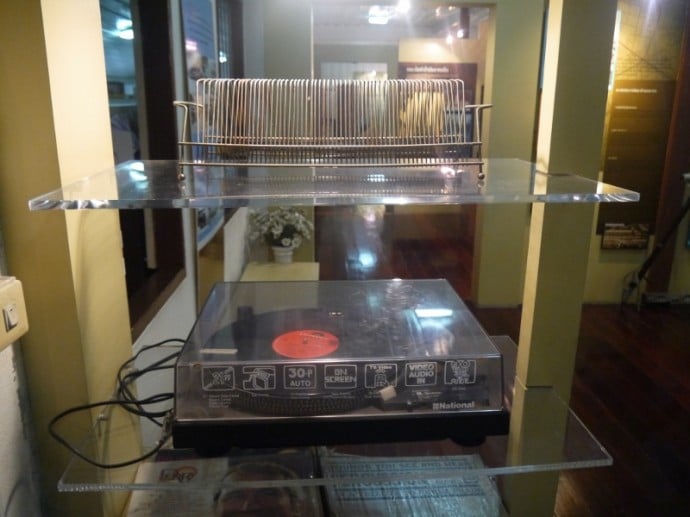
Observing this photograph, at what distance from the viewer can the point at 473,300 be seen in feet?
13.1

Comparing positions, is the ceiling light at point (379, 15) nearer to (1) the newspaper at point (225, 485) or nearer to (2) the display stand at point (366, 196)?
(2) the display stand at point (366, 196)

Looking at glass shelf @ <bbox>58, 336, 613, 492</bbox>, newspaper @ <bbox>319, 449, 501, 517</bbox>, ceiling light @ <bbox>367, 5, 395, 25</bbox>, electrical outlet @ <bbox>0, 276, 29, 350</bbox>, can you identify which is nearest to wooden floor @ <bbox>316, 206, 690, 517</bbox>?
newspaper @ <bbox>319, 449, 501, 517</bbox>

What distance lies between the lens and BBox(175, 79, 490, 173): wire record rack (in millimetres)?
868

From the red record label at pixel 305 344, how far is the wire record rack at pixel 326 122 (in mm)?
259

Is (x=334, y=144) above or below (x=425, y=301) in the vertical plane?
above

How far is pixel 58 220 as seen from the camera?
714mm

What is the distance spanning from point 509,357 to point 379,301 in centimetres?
27

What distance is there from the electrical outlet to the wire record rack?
29cm

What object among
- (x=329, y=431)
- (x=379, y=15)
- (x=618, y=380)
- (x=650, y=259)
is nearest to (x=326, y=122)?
(x=329, y=431)

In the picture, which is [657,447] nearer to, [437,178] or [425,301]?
[425,301]

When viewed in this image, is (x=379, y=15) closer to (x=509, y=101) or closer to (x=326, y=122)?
(x=509, y=101)

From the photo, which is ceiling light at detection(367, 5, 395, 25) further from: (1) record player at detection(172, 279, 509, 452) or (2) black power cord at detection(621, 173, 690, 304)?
(1) record player at detection(172, 279, 509, 452)

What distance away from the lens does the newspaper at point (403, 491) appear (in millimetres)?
884

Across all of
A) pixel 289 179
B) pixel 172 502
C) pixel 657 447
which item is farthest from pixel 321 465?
pixel 657 447
